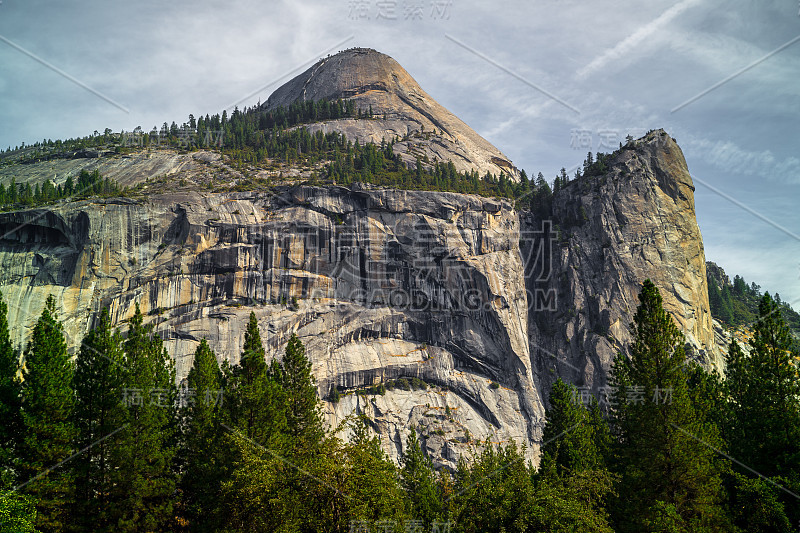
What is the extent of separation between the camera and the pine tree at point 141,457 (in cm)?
3009

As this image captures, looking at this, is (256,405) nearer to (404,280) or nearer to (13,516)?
(13,516)

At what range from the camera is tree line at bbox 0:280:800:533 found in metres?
21.1

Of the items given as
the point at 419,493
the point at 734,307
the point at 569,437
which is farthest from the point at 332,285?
the point at 734,307

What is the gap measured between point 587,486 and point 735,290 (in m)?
118

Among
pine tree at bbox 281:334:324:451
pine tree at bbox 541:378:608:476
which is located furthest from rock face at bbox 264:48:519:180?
pine tree at bbox 541:378:608:476

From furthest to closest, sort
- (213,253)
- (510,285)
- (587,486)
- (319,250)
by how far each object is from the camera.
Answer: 1. (510,285)
2. (319,250)
3. (213,253)
4. (587,486)

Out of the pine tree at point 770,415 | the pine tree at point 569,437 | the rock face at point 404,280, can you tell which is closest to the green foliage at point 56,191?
the rock face at point 404,280

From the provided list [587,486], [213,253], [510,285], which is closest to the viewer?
[587,486]

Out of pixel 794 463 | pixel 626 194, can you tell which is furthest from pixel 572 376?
pixel 794 463

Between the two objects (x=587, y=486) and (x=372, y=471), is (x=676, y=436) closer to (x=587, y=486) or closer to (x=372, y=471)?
(x=587, y=486)

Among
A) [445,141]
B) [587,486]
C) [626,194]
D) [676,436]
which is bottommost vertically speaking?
[587,486]

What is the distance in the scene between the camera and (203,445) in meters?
34.4

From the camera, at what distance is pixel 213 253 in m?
71.4

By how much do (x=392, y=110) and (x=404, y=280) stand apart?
6291 cm
